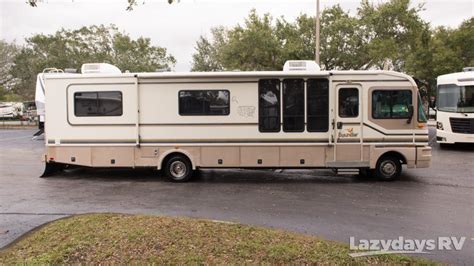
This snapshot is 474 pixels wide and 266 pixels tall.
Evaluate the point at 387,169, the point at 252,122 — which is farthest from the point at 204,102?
the point at 387,169

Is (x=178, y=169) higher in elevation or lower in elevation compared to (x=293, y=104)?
lower

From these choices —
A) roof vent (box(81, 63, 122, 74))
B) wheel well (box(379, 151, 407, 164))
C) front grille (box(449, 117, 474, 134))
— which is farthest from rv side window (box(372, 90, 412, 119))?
front grille (box(449, 117, 474, 134))

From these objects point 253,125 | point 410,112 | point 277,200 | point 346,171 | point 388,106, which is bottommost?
point 277,200

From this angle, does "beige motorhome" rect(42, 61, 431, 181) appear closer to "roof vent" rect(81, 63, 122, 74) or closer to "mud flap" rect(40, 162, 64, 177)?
"roof vent" rect(81, 63, 122, 74)

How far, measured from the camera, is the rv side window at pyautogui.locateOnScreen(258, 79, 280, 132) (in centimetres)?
1005

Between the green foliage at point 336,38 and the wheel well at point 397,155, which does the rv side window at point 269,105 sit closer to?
the wheel well at point 397,155

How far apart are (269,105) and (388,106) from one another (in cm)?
284

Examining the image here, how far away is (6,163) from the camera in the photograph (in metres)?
13.3

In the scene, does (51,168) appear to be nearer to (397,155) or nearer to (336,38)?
(397,155)

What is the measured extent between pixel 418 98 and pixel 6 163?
1226cm

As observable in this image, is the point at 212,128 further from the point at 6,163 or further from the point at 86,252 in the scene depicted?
the point at 6,163

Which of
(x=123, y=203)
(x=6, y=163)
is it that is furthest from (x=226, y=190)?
(x=6, y=163)

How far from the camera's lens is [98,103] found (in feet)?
33.7

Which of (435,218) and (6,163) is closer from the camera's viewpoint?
(435,218)
